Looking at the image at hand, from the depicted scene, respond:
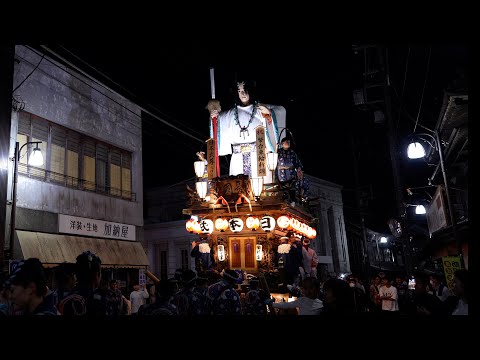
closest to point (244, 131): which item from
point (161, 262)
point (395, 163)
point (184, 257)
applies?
point (395, 163)

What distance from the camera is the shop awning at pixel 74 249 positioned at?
14742 mm

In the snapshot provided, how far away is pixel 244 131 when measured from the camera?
15609mm

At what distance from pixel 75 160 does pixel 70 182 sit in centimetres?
114

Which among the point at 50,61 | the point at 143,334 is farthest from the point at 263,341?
the point at 50,61

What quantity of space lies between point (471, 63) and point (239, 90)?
14.3 m

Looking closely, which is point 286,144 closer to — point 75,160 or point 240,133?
point 240,133

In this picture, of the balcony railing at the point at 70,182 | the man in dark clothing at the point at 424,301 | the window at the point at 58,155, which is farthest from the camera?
the window at the point at 58,155

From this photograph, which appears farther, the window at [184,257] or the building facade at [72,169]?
the window at [184,257]

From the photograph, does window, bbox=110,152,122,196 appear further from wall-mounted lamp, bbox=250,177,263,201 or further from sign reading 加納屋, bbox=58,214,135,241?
wall-mounted lamp, bbox=250,177,263,201

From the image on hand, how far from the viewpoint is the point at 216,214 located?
14570mm

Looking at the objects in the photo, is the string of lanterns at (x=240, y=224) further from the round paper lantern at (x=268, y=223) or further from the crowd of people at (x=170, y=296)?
the crowd of people at (x=170, y=296)

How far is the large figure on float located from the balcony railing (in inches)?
285

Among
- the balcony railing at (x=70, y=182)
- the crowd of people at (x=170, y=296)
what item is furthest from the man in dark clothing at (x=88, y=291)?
the balcony railing at (x=70, y=182)

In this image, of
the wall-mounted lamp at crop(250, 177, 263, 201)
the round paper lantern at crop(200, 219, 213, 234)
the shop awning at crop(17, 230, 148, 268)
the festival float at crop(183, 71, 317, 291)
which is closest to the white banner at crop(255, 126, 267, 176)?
the festival float at crop(183, 71, 317, 291)
